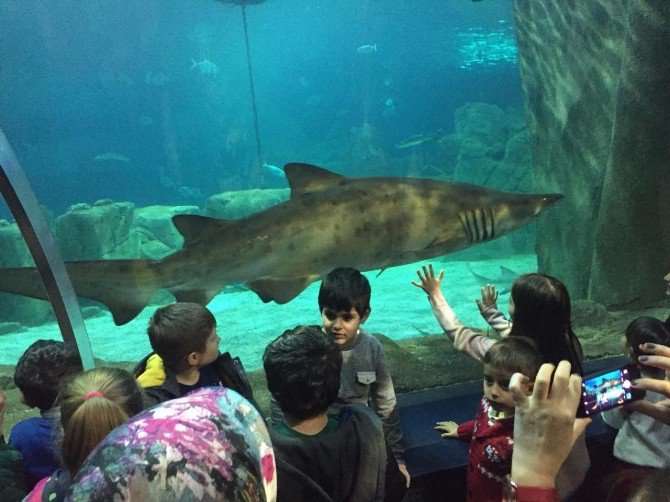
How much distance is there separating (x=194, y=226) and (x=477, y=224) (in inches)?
84.0

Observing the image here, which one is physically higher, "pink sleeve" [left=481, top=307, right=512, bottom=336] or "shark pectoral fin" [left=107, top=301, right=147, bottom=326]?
"shark pectoral fin" [left=107, top=301, right=147, bottom=326]

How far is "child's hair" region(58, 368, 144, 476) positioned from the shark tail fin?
→ 5.15ft

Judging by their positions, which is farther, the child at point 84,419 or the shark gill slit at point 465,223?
the shark gill slit at point 465,223

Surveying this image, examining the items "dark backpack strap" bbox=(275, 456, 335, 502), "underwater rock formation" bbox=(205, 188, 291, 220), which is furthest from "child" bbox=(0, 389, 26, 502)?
"underwater rock formation" bbox=(205, 188, 291, 220)

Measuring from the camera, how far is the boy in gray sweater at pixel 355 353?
8.01 ft

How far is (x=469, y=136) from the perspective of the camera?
74.6 ft

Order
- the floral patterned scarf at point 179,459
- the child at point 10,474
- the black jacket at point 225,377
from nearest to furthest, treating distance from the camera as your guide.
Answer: the floral patterned scarf at point 179,459 < the child at point 10,474 < the black jacket at point 225,377

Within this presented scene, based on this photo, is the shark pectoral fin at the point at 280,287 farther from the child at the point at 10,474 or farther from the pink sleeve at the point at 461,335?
the child at the point at 10,474

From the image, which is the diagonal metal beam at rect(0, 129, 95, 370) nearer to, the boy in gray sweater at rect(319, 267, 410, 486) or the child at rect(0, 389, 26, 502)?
the child at rect(0, 389, 26, 502)

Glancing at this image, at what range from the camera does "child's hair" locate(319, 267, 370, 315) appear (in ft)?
8.00

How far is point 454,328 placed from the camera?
2.62 meters

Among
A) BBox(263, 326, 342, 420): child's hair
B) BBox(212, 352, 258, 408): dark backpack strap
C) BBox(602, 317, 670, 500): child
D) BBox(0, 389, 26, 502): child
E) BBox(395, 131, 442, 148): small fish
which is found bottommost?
BBox(395, 131, 442, 148): small fish

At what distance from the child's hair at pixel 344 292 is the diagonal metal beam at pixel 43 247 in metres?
1.29

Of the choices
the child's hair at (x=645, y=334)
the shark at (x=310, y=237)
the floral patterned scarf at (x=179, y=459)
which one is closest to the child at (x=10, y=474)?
the floral patterned scarf at (x=179, y=459)
